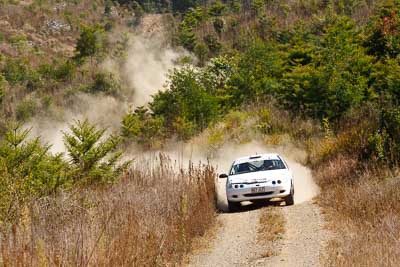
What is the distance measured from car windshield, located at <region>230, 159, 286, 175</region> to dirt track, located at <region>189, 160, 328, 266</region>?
1293 mm

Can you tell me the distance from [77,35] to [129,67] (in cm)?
3137

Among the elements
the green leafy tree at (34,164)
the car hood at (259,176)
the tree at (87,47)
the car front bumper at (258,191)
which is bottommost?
the car front bumper at (258,191)

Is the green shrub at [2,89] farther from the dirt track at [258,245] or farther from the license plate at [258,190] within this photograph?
the license plate at [258,190]

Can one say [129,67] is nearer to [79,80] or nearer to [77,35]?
[79,80]

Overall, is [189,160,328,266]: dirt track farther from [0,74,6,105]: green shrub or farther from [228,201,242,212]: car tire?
[0,74,6,105]: green shrub

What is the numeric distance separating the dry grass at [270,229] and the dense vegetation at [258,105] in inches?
44.6

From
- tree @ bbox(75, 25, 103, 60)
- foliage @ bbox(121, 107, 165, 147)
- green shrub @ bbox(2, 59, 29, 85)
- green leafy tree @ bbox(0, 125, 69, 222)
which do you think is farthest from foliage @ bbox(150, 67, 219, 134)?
green shrub @ bbox(2, 59, 29, 85)

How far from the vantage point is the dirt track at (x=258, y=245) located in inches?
343

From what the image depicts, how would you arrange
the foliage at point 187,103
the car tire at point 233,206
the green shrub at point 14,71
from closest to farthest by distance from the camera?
the car tire at point 233,206 → the foliage at point 187,103 → the green shrub at point 14,71

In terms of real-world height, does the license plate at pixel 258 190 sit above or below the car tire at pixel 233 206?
above

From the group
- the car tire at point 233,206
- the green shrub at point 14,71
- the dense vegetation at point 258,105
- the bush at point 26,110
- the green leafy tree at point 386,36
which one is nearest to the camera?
the dense vegetation at point 258,105

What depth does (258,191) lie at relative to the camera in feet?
47.2

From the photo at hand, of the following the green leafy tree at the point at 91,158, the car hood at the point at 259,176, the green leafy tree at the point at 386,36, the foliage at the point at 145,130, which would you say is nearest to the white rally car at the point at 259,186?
the car hood at the point at 259,176

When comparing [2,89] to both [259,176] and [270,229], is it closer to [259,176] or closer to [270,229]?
[259,176]
